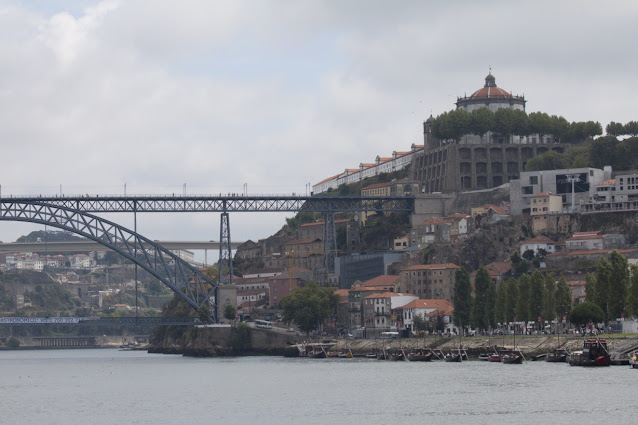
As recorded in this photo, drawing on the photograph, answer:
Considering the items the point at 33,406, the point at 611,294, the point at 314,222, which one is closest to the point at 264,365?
the point at 611,294

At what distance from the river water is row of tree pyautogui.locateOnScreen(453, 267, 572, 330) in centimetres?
949

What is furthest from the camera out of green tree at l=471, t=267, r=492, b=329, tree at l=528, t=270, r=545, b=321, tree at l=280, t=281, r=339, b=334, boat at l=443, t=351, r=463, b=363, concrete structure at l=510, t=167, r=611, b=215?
concrete structure at l=510, t=167, r=611, b=215

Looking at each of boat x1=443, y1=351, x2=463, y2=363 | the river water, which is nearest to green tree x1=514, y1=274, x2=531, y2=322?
boat x1=443, y1=351, x2=463, y2=363

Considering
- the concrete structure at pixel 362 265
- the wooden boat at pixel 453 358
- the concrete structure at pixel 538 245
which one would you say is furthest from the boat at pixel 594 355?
the concrete structure at pixel 362 265

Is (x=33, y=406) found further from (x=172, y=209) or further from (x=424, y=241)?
(x=424, y=241)

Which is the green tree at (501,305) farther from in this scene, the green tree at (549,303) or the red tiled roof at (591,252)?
the red tiled roof at (591,252)

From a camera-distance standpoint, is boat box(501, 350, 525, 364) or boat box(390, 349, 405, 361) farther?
boat box(390, 349, 405, 361)

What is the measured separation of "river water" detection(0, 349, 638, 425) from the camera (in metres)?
63.1

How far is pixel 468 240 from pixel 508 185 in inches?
571

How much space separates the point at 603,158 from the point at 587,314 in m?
49.9

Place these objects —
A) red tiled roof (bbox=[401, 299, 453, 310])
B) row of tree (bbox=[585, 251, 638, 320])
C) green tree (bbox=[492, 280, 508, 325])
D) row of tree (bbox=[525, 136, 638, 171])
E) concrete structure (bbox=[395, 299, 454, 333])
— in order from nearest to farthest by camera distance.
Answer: row of tree (bbox=[585, 251, 638, 320]) < green tree (bbox=[492, 280, 508, 325]) < concrete structure (bbox=[395, 299, 454, 333]) < red tiled roof (bbox=[401, 299, 453, 310]) < row of tree (bbox=[525, 136, 638, 171])

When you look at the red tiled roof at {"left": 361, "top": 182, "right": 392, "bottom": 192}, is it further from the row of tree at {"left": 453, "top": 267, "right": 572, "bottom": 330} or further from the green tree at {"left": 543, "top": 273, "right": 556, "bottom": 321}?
the green tree at {"left": 543, "top": 273, "right": 556, "bottom": 321}

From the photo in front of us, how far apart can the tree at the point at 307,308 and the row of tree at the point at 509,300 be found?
22.1 metres

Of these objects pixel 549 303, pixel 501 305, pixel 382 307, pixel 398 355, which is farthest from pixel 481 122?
pixel 549 303
